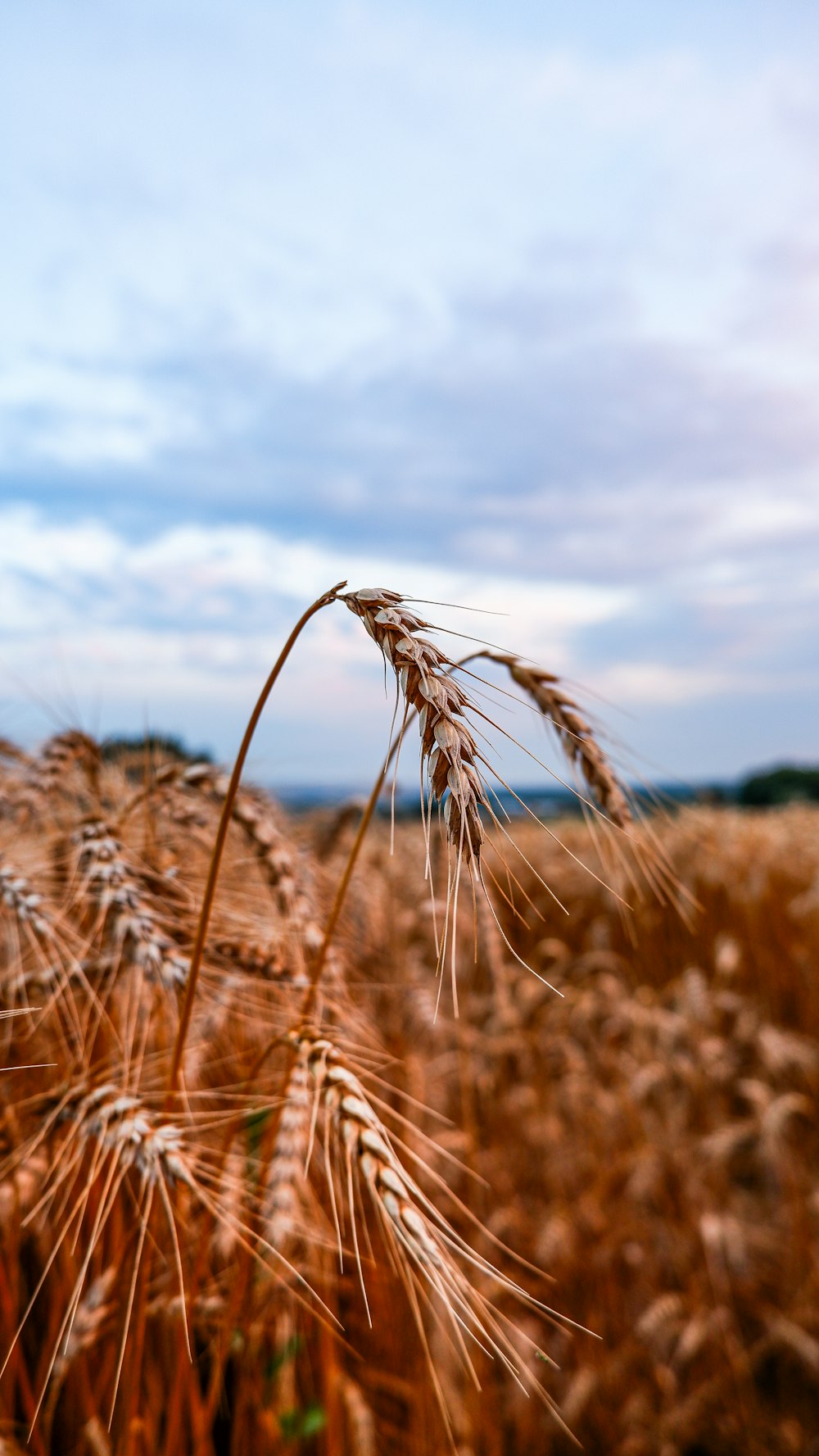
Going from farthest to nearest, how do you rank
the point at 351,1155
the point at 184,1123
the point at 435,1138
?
A: 1. the point at 435,1138
2. the point at 184,1123
3. the point at 351,1155

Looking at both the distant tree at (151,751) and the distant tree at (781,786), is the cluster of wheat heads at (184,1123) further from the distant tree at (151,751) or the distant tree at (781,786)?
the distant tree at (781,786)

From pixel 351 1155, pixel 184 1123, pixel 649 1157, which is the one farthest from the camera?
pixel 649 1157

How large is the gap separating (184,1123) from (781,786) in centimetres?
2440

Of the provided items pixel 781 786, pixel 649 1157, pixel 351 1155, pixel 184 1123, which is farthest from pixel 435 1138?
pixel 781 786

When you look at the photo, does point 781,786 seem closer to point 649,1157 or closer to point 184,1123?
point 649,1157

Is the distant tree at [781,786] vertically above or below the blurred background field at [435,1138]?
above

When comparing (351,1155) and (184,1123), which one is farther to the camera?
(184,1123)

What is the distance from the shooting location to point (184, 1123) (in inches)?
58.6

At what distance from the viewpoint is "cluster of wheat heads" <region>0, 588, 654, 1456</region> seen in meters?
1.07

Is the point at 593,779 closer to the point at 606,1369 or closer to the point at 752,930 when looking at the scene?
the point at 606,1369

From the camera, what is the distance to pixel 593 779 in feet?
4.25

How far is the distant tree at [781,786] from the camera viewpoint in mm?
23328

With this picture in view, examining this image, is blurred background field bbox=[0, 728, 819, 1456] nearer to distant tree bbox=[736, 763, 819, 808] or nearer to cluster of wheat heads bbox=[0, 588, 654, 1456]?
cluster of wheat heads bbox=[0, 588, 654, 1456]

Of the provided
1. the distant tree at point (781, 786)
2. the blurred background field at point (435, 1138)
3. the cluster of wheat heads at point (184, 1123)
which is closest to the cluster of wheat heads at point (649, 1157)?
the blurred background field at point (435, 1138)
